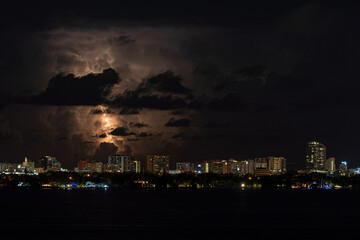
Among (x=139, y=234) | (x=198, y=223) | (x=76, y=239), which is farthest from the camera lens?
(x=198, y=223)

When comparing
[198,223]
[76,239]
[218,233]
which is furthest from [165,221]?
[76,239]

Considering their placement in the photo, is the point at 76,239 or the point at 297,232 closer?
the point at 76,239

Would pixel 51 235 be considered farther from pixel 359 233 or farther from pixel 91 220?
pixel 359 233

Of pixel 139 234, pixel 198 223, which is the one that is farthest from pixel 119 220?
pixel 139 234

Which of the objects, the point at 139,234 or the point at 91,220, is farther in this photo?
the point at 91,220

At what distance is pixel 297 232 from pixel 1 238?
39.5 m

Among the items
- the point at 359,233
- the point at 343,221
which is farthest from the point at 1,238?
the point at 343,221

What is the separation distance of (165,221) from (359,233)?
32.7m

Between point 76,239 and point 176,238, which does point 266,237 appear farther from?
point 76,239

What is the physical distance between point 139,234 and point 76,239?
32.0ft

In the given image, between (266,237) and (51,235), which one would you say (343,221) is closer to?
(266,237)

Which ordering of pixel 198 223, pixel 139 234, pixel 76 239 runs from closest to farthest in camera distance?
pixel 76 239
pixel 139 234
pixel 198 223

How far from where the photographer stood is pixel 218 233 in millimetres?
89250

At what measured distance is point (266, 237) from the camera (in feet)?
280
